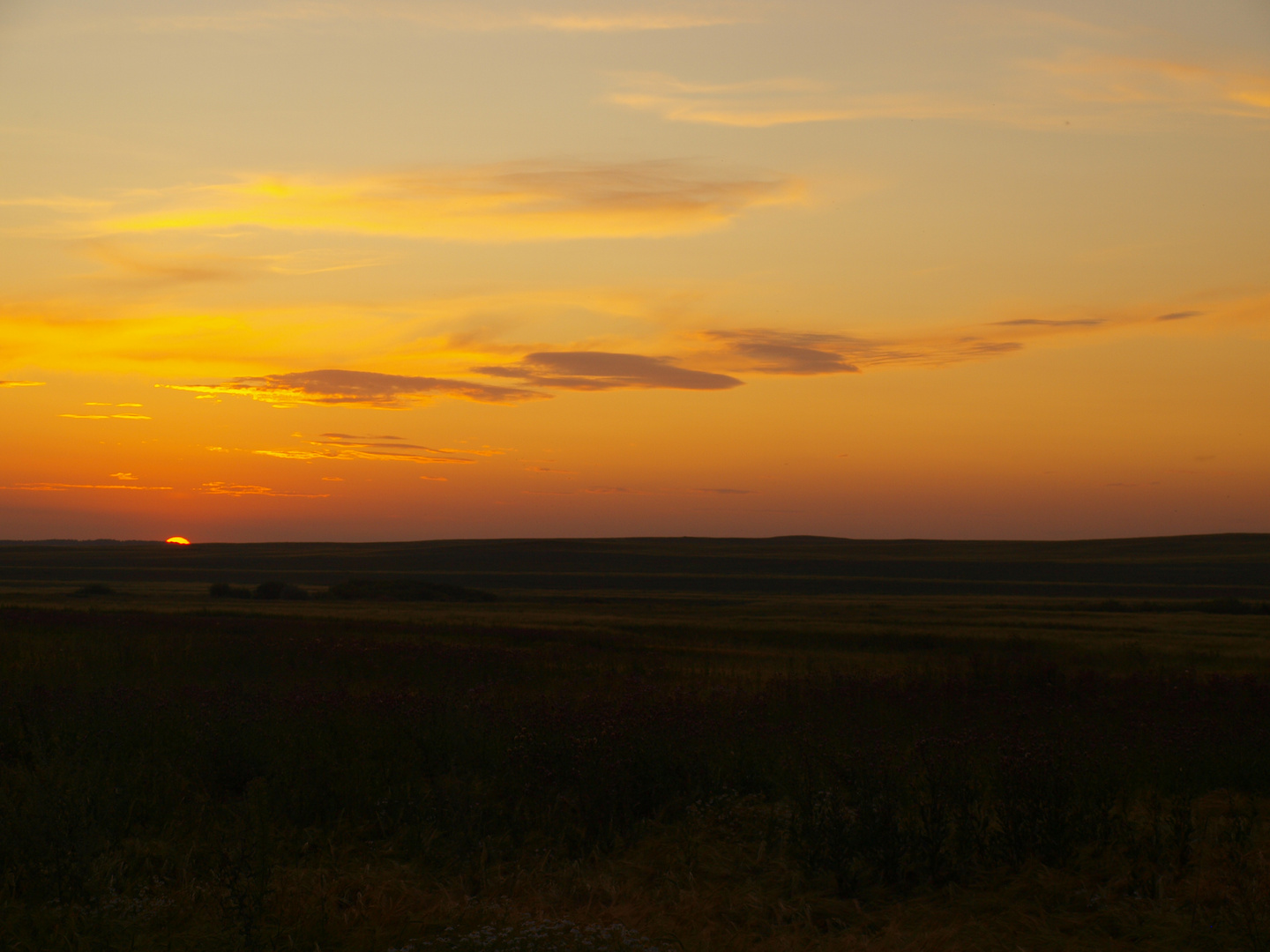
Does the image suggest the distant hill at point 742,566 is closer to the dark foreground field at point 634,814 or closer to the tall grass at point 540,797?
the dark foreground field at point 634,814

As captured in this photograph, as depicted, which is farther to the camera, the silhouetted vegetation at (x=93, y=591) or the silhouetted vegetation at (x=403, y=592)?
the silhouetted vegetation at (x=403, y=592)

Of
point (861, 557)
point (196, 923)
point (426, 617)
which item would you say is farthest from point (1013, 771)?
point (861, 557)

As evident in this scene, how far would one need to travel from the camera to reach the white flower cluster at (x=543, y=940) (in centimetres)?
525

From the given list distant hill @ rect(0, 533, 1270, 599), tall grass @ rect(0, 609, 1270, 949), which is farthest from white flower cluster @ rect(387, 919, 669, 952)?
distant hill @ rect(0, 533, 1270, 599)

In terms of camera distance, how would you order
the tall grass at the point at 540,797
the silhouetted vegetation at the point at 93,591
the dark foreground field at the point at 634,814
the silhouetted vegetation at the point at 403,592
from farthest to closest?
the silhouetted vegetation at the point at 403,592 < the silhouetted vegetation at the point at 93,591 < the tall grass at the point at 540,797 < the dark foreground field at the point at 634,814

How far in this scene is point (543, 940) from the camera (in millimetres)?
5328

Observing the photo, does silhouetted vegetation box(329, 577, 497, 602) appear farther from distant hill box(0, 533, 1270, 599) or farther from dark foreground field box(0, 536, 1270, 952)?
dark foreground field box(0, 536, 1270, 952)

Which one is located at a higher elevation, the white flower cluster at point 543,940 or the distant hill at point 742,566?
the white flower cluster at point 543,940

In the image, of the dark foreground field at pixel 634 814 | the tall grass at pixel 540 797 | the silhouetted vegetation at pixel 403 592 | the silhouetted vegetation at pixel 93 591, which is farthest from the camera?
the silhouetted vegetation at pixel 403 592

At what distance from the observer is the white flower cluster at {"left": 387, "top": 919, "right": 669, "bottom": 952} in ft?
17.2

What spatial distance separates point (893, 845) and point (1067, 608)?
178ft

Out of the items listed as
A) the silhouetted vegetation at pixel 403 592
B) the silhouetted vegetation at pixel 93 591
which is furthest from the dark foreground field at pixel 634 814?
the silhouetted vegetation at pixel 93 591

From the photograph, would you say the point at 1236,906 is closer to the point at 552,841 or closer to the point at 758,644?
the point at 552,841

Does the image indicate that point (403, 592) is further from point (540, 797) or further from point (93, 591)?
point (540, 797)
